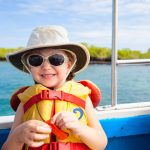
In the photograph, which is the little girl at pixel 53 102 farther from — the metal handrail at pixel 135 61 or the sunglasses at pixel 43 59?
the metal handrail at pixel 135 61

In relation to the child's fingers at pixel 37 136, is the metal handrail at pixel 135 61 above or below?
above

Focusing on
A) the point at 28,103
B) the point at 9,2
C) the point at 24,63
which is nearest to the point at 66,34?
the point at 24,63

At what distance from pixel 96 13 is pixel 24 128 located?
19.9 m

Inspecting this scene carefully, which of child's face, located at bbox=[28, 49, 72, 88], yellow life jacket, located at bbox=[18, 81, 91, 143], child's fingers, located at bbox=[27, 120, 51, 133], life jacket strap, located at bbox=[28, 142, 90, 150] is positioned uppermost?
child's face, located at bbox=[28, 49, 72, 88]

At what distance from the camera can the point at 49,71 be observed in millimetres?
1307

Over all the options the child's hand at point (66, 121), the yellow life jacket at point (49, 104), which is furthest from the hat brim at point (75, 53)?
the child's hand at point (66, 121)

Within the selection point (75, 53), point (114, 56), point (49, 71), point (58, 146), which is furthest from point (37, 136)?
point (114, 56)

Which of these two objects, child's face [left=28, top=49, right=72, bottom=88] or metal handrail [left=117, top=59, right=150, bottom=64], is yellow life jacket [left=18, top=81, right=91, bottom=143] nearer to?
child's face [left=28, top=49, right=72, bottom=88]

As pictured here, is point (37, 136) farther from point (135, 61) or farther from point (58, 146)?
point (135, 61)

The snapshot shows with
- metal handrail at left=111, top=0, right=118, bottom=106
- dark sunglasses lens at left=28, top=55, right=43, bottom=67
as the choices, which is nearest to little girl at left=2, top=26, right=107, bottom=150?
dark sunglasses lens at left=28, top=55, right=43, bottom=67

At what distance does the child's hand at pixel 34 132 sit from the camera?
45.9 inches

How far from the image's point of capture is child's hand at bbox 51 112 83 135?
1.20m

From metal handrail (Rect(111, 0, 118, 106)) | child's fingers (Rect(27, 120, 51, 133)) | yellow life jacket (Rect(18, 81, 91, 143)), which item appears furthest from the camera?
metal handrail (Rect(111, 0, 118, 106))

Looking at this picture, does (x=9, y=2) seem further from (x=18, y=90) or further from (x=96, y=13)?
(x=18, y=90)
